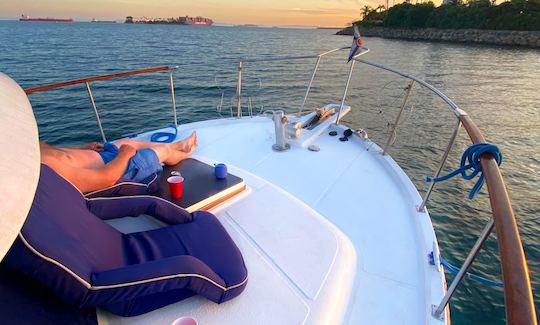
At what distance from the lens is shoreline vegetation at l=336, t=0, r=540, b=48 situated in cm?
4341

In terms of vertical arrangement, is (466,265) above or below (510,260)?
below

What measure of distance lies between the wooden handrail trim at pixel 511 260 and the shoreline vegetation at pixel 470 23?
52.2 meters

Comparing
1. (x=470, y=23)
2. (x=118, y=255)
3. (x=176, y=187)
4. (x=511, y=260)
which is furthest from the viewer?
(x=470, y=23)

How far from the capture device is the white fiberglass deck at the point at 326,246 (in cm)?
161

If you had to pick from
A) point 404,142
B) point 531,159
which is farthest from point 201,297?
point 531,159

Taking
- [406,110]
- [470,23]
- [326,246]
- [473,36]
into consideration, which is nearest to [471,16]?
[470,23]

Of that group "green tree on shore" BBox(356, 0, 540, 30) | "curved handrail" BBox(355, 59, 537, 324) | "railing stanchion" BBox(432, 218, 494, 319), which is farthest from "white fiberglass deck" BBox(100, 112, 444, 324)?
"green tree on shore" BBox(356, 0, 540, 30)

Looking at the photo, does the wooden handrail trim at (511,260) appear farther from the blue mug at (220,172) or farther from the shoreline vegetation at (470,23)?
the shoreline vegetation at (470,23)

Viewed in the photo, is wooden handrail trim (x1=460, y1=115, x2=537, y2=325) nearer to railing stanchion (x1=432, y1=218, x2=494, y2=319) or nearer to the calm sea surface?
railing stanchion (x1=432, y1=218, x2=494, y2=319)

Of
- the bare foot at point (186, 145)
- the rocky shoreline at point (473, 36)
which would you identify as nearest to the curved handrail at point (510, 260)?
the bare foot at point (186, 145)

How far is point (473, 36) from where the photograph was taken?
1917 inches

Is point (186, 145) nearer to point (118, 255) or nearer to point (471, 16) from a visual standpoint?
point (118, 255)

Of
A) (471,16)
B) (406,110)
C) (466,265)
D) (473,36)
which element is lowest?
(406,110)

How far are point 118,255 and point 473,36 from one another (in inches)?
2381
